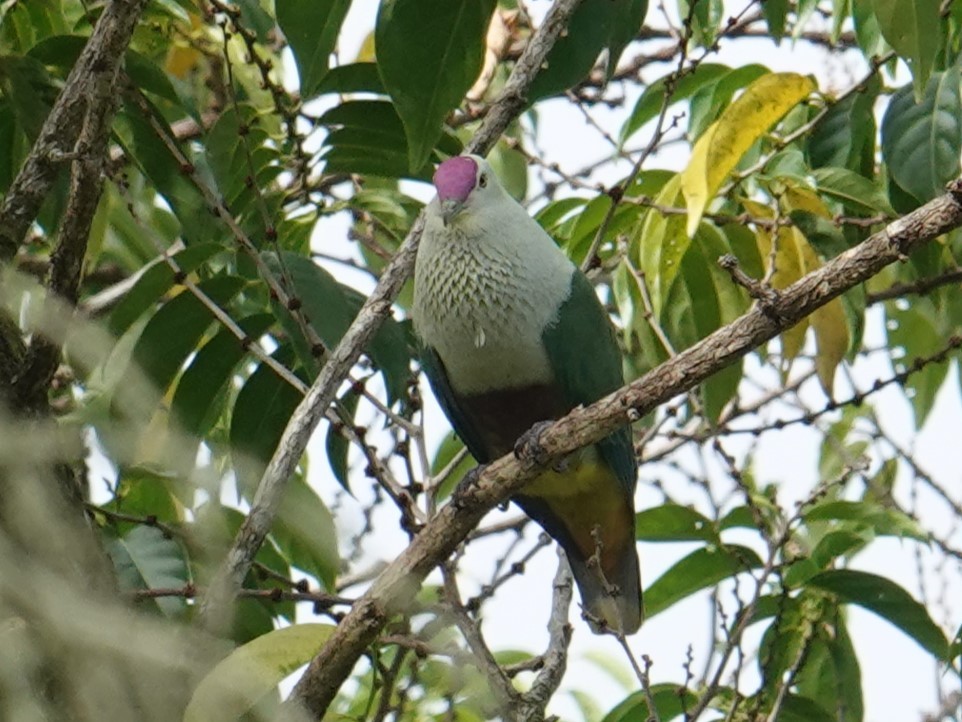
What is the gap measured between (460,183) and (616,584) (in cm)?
105

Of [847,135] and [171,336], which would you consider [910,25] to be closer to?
[847,135]

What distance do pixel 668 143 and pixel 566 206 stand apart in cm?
91

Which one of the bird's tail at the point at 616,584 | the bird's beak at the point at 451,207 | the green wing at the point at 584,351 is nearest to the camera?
the bird's beak at the point at 451,207

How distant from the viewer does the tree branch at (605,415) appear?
2.00 meters

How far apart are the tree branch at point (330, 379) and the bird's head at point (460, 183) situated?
53 mm

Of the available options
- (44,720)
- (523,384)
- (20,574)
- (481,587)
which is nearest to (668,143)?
(523,384)

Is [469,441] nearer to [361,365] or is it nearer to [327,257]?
[361,365]

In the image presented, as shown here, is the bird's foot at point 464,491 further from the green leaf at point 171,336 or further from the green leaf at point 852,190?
the green leaf at point 852,190

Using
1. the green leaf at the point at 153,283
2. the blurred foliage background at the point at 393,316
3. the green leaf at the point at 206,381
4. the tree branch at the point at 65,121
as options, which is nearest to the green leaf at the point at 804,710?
the blurred foliage background at the point at 393,316

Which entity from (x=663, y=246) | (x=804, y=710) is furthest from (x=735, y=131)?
(x=804, y=710)

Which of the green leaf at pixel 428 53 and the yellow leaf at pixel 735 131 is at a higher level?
Result: the yellow leaf at pixel 735 131

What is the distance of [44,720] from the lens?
184 cm

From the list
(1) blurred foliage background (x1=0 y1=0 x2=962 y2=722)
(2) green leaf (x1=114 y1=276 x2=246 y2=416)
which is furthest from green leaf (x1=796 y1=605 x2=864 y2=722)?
(2) green leaf (x1=114 y1=276 x2=246 y2=416)

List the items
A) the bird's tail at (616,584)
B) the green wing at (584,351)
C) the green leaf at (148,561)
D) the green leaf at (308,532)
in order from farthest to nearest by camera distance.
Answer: the bird's tail at (616,584), the green wing at (584,351), the green leaf at (148,561), the green leaf at (308,532)
